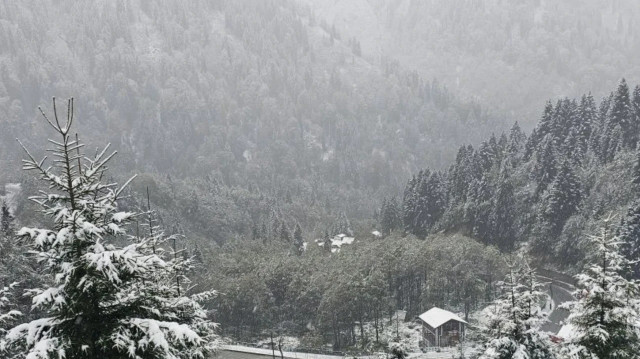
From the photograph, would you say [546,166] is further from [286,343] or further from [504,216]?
[286,343]

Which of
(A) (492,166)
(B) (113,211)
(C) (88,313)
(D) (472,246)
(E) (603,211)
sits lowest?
(C) (88,313)

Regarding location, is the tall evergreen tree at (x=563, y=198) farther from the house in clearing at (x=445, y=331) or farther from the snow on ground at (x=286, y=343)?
the snow on ground at (x=286, y=343)

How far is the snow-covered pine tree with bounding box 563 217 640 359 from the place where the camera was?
59.1ft

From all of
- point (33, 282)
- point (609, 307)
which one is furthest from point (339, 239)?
point (609, 307)

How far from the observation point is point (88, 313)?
949 centimetres

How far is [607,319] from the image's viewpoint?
18.4 meters

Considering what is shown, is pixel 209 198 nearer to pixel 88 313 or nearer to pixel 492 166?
pixel 492 166

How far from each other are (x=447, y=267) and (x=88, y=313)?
64.1 meters

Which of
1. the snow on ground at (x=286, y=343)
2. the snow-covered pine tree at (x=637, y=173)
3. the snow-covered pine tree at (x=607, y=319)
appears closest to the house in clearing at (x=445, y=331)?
the snow on ground at (x=286, y=343)

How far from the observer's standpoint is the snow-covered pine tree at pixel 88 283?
8938 millimetres

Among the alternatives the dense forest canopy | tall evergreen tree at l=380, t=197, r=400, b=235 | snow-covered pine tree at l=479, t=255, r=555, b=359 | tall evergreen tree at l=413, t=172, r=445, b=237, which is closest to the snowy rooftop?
the dense forest canopy

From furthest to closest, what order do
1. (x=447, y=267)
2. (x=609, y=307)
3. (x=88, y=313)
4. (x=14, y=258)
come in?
(x=447, y=267) < (x=14, y=258) < (x=609, y=307) < (x=88, y=313)

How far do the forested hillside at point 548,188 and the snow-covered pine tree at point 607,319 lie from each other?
2144 inches

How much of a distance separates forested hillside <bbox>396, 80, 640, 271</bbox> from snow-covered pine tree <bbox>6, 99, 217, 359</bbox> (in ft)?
231
